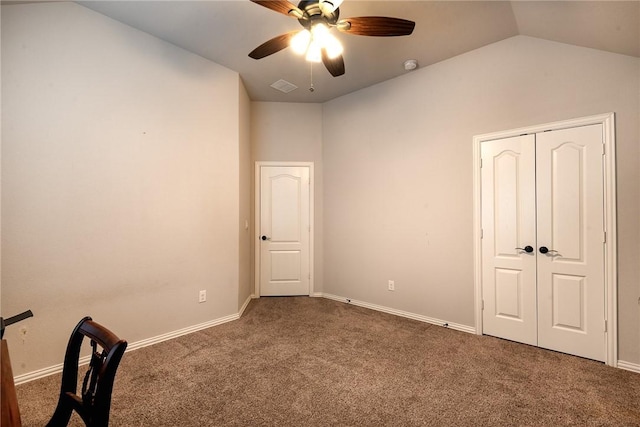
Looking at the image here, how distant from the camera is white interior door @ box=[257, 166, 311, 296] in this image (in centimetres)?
462

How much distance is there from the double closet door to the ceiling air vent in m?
2.51

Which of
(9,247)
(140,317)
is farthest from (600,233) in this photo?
(9,247)

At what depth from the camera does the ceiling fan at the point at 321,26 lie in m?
1.98

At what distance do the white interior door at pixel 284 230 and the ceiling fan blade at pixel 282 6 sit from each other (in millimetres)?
2711

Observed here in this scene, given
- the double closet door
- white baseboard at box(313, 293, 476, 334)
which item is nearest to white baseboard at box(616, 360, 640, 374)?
the double closet door

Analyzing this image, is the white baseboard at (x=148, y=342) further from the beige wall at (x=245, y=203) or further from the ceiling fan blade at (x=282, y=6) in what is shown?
the ceiling fan blade at (x=282, y=6)

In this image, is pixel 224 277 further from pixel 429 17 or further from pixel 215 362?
pixel 429 17

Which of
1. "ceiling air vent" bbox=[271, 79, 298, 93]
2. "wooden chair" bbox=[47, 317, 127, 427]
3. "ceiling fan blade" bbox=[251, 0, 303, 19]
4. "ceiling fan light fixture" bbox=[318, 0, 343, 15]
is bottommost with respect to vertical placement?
"wooden chair" bbox=[47, 317, 127, 427]

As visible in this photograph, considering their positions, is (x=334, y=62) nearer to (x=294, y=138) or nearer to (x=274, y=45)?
(x=274, y=45)

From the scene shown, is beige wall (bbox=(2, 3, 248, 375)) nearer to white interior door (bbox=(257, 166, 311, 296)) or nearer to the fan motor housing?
white interior door (bbox=(257, 166, 311, 296))

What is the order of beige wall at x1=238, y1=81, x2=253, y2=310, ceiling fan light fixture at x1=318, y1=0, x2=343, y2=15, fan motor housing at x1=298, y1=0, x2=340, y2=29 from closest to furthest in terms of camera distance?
ceiling fan light fixture at x1=318, y1=0, x2=343, y2=15 → fan motor housing at x1=298, y1=0, x2=340, y2=29 → beige wall at x1=238, y1=81, x2=253, y2=310

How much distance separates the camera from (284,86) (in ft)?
13.3

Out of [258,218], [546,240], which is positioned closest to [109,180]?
[258,218]

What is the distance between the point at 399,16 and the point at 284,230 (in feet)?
10.2
